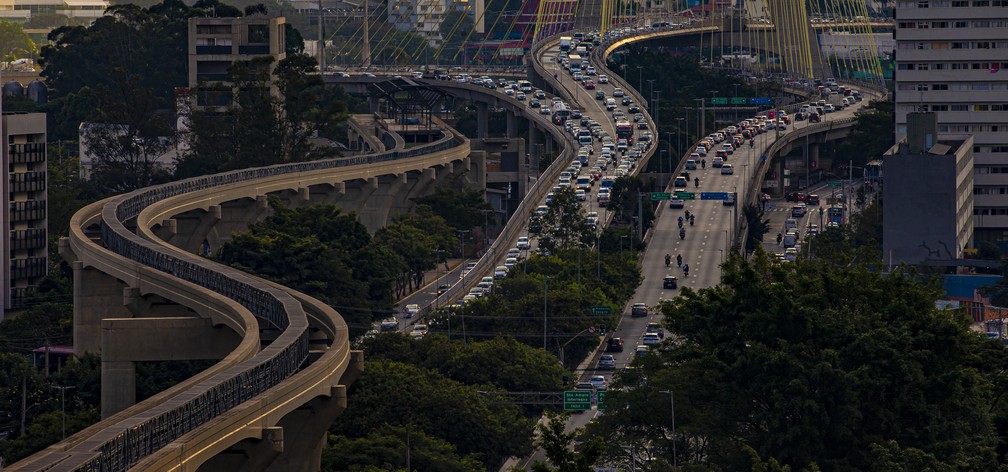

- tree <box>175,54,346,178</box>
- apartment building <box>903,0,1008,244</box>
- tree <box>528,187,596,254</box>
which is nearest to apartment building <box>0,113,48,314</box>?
tree <box>528,187,596,254</box>

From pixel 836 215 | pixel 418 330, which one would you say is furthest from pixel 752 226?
pixel 418 330

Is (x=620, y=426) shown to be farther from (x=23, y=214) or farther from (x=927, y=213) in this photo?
(x=927, y=213)

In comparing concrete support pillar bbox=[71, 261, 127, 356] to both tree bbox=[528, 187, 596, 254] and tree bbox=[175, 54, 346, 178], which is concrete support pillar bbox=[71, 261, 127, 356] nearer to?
tree bbox=[528, 187, 596, 254]

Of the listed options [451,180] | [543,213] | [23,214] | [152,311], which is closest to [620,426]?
[152,311]

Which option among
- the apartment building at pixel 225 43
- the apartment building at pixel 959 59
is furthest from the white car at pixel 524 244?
the apartment building at pixel 225 43

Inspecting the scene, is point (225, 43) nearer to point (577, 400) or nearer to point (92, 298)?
point (92, 298)
